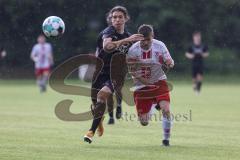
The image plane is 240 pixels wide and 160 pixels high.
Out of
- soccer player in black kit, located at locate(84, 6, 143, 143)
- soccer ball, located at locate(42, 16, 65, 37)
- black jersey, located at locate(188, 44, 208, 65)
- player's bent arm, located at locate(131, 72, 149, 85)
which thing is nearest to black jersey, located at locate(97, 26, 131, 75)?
soccer player in black kit, located at locate(84, 6, 143, 143)

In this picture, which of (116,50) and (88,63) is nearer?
(116,50)

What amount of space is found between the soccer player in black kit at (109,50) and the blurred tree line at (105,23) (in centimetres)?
2221

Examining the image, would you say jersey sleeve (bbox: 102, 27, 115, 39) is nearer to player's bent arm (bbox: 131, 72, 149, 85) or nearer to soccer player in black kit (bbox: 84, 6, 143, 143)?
soccer player in black kit (bbox: 84, 6, 143, 143)

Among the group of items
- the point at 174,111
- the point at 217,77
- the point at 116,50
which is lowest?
the point at 217,77

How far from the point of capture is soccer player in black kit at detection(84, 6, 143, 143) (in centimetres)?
1089

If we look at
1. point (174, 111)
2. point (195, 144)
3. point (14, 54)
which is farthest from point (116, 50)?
point (14, 54)

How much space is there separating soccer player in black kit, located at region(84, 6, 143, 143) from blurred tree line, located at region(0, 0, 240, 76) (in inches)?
874

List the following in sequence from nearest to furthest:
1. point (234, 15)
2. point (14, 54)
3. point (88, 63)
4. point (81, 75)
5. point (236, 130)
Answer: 1. point (236, 130)
2. point (88, 63)
3. point (81, 75)
4. point (14, 54)
5. point (234, 15)

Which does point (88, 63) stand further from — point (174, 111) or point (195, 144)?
point (195, 144)

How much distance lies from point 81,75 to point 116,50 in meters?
24.8

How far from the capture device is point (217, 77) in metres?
42.3

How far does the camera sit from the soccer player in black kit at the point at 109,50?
10891 millimetres

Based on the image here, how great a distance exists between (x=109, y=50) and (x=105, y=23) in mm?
30957

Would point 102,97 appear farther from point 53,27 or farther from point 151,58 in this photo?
point 53,27
